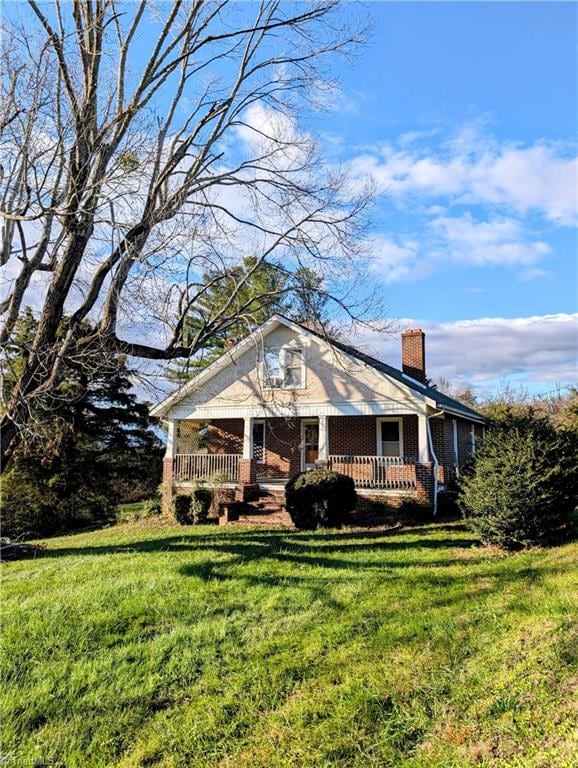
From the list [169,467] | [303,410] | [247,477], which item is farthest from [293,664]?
[169,467]

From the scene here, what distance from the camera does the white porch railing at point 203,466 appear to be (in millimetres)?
17312

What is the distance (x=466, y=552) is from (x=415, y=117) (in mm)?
8268

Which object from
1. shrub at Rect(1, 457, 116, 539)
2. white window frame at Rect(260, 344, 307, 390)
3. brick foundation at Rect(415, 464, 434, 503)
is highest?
white window frame at Rect(260, 344, 307, 390)

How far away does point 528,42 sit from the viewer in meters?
8.08

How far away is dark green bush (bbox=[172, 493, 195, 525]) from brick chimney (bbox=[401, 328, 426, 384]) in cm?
993

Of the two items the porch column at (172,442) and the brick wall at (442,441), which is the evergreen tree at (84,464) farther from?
the brick wall at (442,441)

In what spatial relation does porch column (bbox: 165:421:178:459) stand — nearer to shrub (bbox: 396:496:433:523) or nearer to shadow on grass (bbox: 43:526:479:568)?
shadow on grass (bbox: 43:526:479:568)

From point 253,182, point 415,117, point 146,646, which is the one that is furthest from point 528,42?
point 146,646

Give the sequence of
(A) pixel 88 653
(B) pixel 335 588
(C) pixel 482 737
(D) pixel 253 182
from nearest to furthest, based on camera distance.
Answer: (C) pixel 482 737 → (A) pixel 88 653 → (B) pixel 335 588 → (D) pixel 253 182

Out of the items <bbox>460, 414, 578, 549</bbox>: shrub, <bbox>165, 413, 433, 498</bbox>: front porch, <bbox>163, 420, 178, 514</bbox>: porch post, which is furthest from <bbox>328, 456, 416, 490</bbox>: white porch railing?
<bbox>163, 420, 178, 514</bbox>: porch post

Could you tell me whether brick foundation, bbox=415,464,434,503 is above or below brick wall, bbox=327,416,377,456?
below

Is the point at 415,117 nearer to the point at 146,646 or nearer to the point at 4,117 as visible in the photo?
the point at 4,117

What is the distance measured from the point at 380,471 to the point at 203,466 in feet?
20.3

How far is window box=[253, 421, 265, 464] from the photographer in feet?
62.5
